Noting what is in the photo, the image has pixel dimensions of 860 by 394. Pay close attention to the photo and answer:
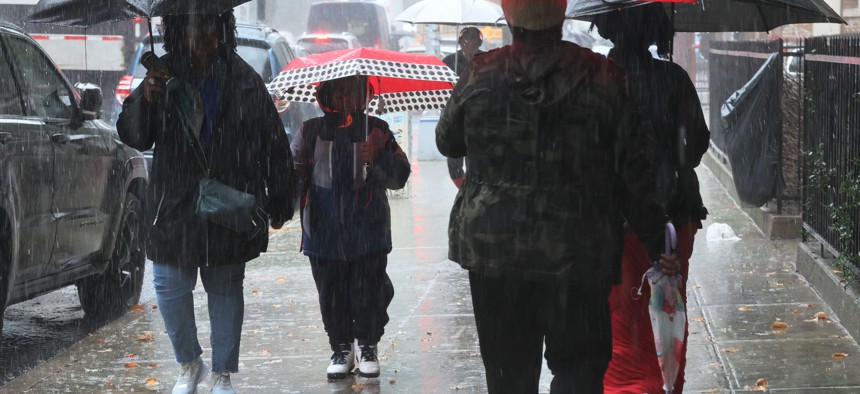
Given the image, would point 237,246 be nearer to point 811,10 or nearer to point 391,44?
point 811,10

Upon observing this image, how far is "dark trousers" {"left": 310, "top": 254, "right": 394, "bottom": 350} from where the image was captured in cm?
632

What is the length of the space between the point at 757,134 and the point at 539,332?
766 cm

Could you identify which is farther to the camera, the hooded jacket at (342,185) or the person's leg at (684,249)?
the hooded jacket at (342,185)

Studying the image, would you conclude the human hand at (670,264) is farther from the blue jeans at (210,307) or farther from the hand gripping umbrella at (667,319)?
the blue jeans at (210,307)

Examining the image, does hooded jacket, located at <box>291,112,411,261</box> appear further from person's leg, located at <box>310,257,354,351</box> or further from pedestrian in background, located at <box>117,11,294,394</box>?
pedestrian in background, located at <box>117,11,294,394</box>

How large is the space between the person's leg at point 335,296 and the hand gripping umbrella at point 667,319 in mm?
1895

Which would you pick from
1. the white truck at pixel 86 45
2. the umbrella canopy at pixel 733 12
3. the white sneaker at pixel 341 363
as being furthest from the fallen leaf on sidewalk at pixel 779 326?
the white truck at pixel 86 45

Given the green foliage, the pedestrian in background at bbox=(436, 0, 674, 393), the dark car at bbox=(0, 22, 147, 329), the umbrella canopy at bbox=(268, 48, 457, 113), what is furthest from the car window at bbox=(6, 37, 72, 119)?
the green foliage

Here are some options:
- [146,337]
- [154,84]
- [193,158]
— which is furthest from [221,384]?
[146,337]

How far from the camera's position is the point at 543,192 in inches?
156

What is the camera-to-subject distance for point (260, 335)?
25.1 ft

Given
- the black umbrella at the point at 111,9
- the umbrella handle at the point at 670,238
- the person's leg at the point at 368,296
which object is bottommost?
the person's leg at the point at 368,296

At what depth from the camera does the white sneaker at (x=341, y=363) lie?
643 centimetres

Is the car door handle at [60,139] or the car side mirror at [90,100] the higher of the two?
the car side mirror at [90,100]
